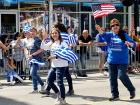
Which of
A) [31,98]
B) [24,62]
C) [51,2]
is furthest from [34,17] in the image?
[31,98]

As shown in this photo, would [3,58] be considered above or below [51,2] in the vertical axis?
below

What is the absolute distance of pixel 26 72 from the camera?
53.2 ft

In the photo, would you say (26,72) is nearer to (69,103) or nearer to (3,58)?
(3,58)

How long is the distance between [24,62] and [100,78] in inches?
102

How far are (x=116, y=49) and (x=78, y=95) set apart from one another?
2036mm

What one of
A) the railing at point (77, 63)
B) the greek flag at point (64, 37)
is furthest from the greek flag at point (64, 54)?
the railing at point (77, 63)

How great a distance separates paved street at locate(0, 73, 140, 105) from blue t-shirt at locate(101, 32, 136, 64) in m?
0.92

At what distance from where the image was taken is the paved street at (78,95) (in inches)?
435

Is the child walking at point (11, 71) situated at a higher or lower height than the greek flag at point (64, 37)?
lower

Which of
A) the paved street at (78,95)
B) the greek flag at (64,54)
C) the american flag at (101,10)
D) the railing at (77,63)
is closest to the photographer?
the greek flag at (64,54)

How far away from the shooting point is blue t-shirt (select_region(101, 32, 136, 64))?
10.7 metres

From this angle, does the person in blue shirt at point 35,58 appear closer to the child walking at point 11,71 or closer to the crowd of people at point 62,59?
the crowd of people at point 62,59

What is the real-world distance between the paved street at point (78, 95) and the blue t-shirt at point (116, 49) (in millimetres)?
920

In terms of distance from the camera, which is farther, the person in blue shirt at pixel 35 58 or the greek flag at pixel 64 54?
the person in blue shirt at pixel 35 58
